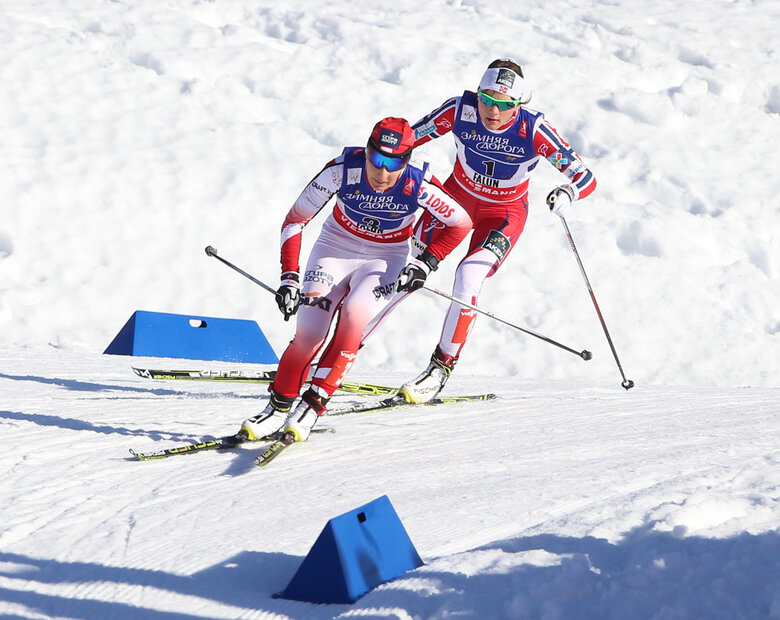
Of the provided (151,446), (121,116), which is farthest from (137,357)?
(121,116)

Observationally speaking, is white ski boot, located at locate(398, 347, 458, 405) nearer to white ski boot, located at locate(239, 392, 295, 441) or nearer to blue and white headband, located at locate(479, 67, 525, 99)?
white ski boot, located at locate(239, 392, 295, 441)

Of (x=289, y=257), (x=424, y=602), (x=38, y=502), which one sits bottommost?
(x=38, y=502)

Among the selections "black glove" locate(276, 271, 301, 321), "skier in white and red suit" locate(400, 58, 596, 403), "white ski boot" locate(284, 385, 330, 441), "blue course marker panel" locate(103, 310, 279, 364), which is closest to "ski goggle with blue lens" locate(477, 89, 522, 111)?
"skier in white and red suit" locate(400, 58, 596, 403)

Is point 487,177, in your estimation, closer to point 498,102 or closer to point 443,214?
point 498,102

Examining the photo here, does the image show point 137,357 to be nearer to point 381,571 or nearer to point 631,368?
point 631,368

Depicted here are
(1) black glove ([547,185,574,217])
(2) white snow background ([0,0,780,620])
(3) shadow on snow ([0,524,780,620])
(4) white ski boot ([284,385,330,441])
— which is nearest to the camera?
(3) shadow on snow ([0,524,780,620])

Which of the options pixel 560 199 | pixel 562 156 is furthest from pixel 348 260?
pixel 562 156

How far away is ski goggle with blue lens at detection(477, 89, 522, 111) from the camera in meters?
5.89

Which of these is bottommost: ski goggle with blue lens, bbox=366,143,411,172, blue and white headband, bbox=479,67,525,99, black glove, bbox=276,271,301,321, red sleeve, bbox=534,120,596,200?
black glove, bbox=276,271,301,321

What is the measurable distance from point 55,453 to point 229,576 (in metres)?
1.81

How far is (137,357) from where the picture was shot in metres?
7.77

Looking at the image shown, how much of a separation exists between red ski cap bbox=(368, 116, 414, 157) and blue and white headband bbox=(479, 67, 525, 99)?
1.39 m

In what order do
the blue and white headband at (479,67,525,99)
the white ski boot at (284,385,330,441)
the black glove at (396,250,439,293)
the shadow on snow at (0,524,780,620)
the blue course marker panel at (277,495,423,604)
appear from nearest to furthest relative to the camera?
the shadow on snow at (0,524,780,620) → the blue course marker panel at (277,495,423,604) → the white ski boot at (284,385,330,441) → the black glove at (396,250,439,293) → the blue and white headband at (479,67,525,99)

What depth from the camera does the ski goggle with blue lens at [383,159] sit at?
4.65m
